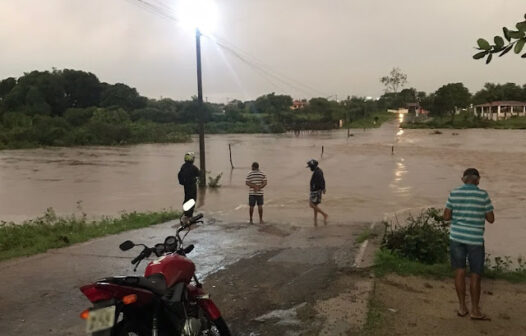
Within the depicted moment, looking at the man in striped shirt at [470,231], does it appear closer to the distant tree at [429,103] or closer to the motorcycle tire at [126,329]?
the motorcycle tire at [126,329]

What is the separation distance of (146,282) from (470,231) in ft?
Result: 10.9

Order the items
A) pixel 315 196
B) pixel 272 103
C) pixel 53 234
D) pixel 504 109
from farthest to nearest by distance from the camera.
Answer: pixel 272 103, pixel 504 109, pixel 315 196, pixel 53 234

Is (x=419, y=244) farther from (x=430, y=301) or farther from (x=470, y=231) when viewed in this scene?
(x=470, y=231)

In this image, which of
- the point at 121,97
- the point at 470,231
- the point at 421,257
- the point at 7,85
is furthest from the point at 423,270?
the point at 7,85

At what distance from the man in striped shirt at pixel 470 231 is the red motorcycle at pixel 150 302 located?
2824 mm

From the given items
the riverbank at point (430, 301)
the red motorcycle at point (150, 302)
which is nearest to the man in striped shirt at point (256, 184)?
the riverbank at point (430, 301)

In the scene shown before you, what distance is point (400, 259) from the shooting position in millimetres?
7074

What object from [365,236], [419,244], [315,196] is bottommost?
[365,236]

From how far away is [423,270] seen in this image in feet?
22.0

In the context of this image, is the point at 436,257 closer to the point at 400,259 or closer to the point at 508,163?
the point at 400,259

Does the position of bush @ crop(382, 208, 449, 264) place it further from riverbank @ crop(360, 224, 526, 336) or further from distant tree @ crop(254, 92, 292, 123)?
distant tree @ crop(254, 92, 292, 123)

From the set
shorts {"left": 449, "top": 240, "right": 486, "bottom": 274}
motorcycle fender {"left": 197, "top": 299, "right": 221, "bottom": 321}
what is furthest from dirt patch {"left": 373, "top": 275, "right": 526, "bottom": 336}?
motorcycle fender {"left": 197, "top": 299, "right": 221, "bottom": 321}

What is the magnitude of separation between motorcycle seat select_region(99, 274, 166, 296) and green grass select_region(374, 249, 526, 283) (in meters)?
3.73

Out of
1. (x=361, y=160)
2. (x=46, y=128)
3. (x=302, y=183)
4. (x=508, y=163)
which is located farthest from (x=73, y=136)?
(x=508, y=163)
